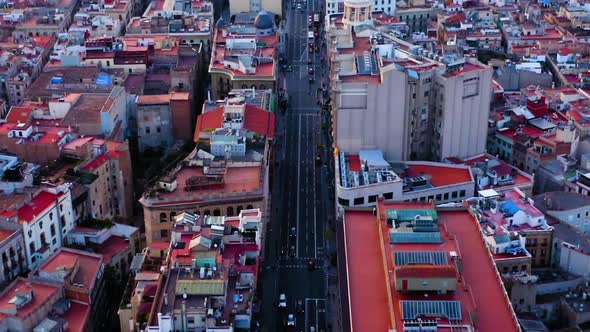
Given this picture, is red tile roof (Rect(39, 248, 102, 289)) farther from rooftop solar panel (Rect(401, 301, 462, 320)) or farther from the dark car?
rooftop solar panel (Rect(401, 301, 462, 320))

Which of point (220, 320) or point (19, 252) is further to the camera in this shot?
point (19, 252)

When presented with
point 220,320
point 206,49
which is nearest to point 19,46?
point 206,49

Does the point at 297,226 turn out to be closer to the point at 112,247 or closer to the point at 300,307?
the point at 300,307

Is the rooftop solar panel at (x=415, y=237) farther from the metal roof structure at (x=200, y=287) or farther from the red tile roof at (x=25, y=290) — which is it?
the red tile roof at (x=25, y=290)

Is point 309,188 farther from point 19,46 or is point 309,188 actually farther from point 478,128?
point 19,46

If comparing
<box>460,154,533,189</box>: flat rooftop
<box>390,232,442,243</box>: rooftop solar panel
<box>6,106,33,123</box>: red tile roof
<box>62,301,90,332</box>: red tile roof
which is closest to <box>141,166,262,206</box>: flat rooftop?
<box>62,301,90,332</box>: red tile roof

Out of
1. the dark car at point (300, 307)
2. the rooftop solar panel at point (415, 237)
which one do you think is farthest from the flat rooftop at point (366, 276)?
the dark car at point (300, 307)
